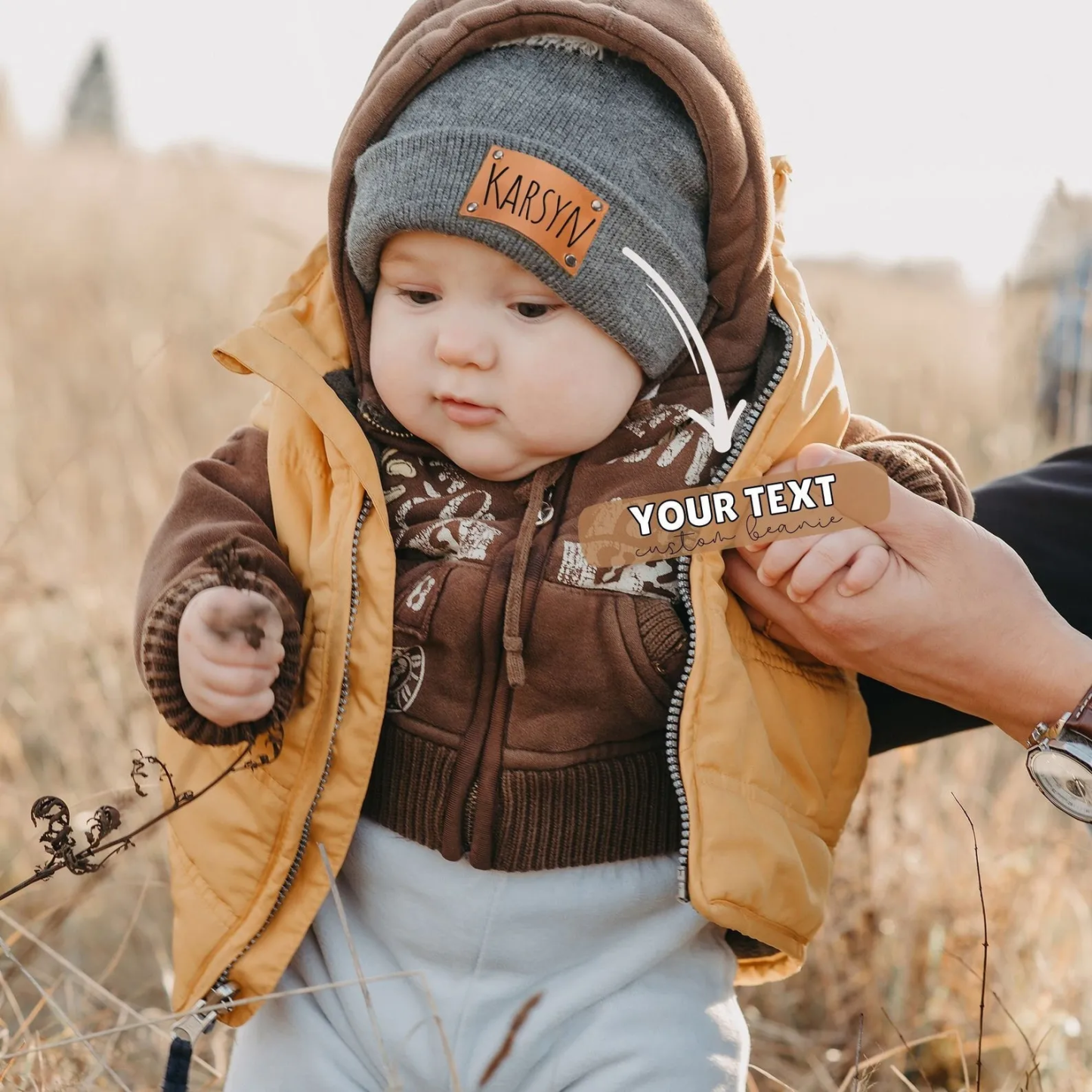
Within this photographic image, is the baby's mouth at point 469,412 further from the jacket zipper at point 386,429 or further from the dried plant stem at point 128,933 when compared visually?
the dried plant stem at point 128,933

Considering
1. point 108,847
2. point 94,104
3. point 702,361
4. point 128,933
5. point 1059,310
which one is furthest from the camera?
point 94,104

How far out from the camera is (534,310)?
4.71 ft

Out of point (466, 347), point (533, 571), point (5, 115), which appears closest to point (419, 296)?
point (466, 347)

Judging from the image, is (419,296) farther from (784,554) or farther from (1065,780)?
(1065,780)

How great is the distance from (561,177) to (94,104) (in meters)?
12.5

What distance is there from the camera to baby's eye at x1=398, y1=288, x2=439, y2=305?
57.3 inches

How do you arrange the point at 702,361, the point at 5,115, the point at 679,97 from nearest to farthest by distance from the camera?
1. the point at 679,97
2. the point at 702,361
3. the point at 5,115

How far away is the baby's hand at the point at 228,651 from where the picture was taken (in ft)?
4.44

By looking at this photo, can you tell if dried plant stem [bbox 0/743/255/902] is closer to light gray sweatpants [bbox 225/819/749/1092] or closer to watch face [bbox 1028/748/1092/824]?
light gray sweatpants [bbox 225/819/749/1092]

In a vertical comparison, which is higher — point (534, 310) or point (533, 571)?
point (534, 310)

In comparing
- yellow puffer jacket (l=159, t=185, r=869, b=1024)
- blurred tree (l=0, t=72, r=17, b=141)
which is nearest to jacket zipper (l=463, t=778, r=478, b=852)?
yellow puffer jacket (l=159, t=185, r=869, b=1024)

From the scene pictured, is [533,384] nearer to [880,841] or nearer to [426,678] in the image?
[426,678]
